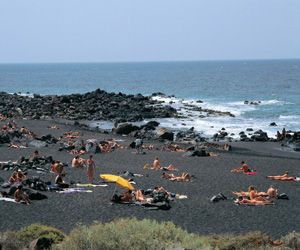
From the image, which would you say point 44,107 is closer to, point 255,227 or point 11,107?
point 11,107

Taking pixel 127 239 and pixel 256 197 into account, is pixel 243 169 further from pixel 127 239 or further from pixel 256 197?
pixel 127 239

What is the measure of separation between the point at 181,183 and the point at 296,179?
6102 millimetres

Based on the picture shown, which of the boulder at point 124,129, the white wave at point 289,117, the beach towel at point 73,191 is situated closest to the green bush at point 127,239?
the beach towel at point 73,191

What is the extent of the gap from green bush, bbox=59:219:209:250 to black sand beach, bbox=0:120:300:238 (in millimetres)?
8239

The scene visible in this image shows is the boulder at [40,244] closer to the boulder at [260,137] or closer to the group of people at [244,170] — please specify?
the group of people at [244,170]

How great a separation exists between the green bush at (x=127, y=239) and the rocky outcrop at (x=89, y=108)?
155ft

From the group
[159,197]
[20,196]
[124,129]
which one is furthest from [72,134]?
[159,197]

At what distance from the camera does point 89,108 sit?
65.8m

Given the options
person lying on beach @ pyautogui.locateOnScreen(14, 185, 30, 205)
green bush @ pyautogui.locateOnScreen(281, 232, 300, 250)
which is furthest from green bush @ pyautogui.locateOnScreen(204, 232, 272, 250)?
person lying on beach @ pyautogui.locateOnScreen(14, 185, 30, 205)

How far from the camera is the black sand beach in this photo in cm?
1930

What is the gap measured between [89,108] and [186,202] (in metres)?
44.7

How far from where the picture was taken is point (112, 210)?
68.2 ft

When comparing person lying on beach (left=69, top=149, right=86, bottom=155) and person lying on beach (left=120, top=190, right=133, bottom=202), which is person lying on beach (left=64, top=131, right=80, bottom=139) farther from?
person lying on beach (left=120, top=190, right=133, bottom=202)

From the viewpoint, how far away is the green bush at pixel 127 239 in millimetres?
9695
